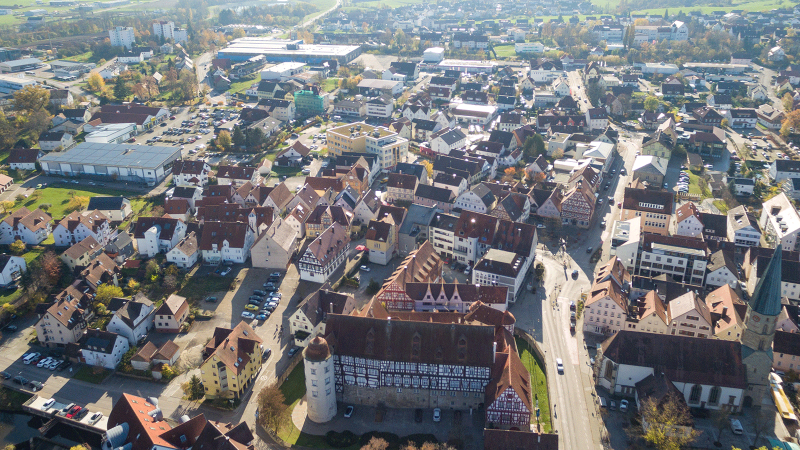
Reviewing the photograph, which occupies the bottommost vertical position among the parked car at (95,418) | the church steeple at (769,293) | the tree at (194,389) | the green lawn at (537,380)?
the parked car at (95,418)

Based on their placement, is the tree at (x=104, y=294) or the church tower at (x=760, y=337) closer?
the church tower at (x=760, y=337)

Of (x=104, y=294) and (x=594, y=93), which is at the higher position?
(x=594, y=93)

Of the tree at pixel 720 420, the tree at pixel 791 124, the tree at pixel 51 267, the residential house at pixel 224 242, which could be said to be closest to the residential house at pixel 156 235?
the residential house at pixel 224 242

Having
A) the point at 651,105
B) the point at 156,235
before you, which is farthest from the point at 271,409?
the point at 651,105

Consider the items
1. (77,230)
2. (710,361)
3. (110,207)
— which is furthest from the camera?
(110,207)

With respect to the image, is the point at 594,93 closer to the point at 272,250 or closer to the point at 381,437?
the point at 272,250

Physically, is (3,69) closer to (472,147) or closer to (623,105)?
(472,147)

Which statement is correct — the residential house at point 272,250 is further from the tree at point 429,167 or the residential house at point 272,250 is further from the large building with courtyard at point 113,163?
the large building with courtyard at point 113,163
